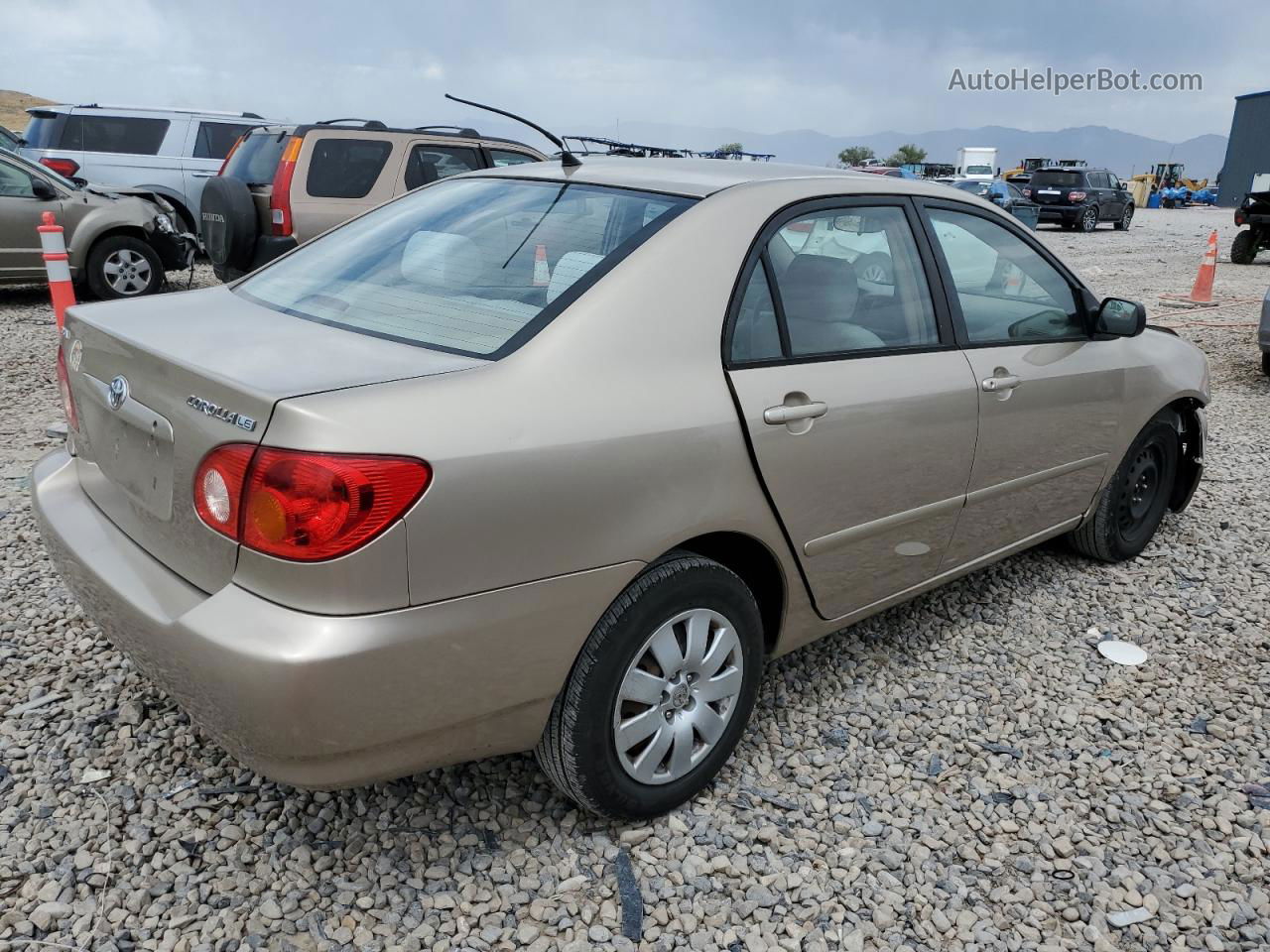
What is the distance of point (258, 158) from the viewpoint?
9625 mm

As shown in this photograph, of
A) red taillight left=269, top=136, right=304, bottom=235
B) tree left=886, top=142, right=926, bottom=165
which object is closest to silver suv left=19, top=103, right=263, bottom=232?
red taillight left=269, top=136, right=304, bottom=235

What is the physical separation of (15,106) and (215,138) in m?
66.8

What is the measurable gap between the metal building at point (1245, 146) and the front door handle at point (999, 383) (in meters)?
59.2

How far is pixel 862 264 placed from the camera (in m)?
3.01


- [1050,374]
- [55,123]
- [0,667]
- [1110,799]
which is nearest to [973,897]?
[1110,799]

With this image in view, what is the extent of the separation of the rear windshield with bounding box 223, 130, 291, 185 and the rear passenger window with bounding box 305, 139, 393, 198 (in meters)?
0.48

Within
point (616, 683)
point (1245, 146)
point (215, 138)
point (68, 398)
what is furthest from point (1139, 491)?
point (1245, 146)

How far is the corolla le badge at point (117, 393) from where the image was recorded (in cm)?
228

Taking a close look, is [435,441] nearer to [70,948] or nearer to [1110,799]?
[70,948]

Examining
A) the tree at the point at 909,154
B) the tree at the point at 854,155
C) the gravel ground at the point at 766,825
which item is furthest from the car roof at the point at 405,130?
the tree at the point at 909,154

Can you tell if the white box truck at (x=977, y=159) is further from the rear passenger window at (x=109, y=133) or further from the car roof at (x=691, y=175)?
the car roof at (x=691, y=175)

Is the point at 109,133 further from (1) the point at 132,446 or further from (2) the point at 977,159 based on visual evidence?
(2) the point at 977,159

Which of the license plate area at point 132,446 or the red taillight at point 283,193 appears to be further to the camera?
the red taillight at point 283,193

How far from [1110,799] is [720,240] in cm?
187
